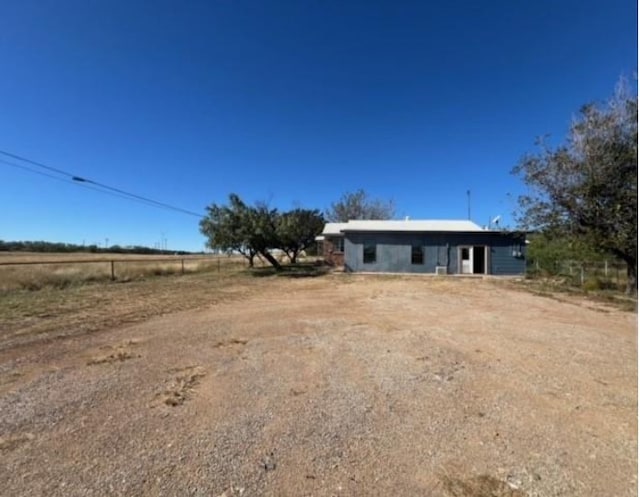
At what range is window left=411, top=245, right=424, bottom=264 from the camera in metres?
20.3

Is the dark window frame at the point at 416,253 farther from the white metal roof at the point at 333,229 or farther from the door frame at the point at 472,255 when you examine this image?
the white metal roof at the point at 333,229

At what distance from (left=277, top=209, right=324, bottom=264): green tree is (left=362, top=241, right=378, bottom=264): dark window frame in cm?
540

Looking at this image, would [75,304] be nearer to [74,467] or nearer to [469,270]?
[74,467]

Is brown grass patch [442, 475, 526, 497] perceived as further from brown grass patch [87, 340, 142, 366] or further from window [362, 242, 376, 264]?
window [362, 242, 376, 264]

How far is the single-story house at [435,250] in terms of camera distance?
771 inches

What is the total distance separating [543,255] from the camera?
57.8 ft

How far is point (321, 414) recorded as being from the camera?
3.06m

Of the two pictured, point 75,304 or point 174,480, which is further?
point 75,304

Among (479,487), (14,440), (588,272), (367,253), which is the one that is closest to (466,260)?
(588,272)

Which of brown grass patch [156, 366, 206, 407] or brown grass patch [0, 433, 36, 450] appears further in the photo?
brown grass patch [156, 366, 206, 407]

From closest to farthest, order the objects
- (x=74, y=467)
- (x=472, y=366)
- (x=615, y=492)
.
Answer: (x=615, y=492)
(x=74, y=467)
(x=472, y=366)

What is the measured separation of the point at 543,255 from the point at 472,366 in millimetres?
16541

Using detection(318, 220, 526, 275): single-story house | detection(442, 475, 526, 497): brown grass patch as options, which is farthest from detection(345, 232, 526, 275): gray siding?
detection(442, 475, 526, 497): brown grass patch

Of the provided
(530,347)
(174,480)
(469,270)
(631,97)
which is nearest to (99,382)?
(174,480)
